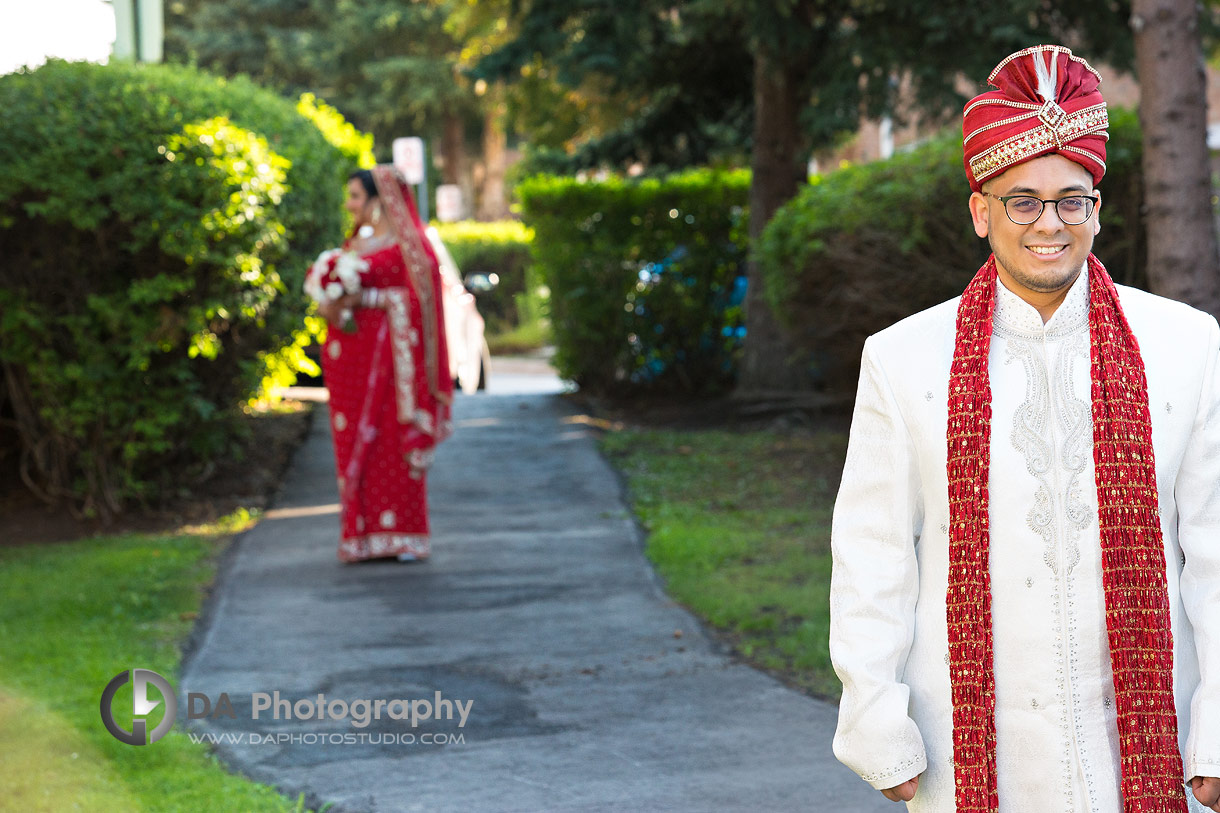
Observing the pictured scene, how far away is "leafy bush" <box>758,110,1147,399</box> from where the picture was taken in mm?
8266

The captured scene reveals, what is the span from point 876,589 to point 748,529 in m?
6.03

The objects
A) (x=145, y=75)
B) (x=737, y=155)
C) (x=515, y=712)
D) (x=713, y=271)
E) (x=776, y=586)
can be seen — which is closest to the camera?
(x=515, y=712)

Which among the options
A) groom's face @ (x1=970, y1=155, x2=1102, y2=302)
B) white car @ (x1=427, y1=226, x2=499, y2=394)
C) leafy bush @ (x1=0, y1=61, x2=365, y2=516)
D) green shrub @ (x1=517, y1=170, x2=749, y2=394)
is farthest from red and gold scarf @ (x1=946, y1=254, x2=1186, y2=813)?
green shrub @ (x1=517, y1=170, x2=749, y2=394)

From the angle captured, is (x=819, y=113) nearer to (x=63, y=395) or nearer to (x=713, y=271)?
(x=713, y=271)

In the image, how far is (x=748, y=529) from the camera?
849 cm

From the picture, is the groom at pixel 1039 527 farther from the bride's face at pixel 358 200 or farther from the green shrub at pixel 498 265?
the green shrub at pixel 498 265

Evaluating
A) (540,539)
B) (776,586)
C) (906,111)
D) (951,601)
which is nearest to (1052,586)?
(951,601)

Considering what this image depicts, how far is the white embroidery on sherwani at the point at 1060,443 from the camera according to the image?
241cm

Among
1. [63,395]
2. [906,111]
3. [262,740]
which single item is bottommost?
[262,740]

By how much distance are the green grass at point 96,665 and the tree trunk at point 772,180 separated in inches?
218

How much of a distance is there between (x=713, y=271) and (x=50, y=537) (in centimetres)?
699

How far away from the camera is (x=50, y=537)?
8.61 meters

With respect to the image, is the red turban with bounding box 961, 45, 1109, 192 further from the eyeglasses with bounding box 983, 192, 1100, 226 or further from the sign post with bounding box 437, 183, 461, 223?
the sign post with bounding box 437, 183, 461, 223

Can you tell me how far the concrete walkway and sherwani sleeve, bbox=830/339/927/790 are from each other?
74.0 inches
